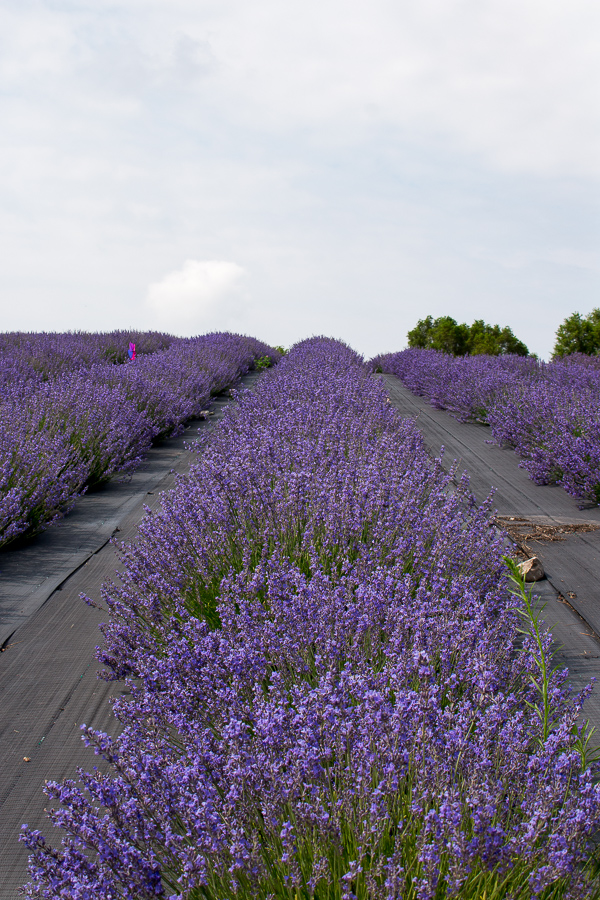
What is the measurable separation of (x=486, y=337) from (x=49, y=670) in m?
22.9

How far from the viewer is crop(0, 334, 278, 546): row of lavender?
13.7 feet

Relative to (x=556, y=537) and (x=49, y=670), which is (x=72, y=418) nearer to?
(x=49, y=670)

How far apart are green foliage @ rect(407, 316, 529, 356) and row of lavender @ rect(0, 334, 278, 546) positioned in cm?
1526

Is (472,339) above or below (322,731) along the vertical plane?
above

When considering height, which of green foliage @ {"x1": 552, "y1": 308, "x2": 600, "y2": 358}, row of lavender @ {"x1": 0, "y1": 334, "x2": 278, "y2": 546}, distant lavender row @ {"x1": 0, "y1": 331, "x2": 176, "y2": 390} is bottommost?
row of lavender @ {"x1": 0, "y1": 334, "x2": 278, "y2": 546}

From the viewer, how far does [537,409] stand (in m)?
6.42

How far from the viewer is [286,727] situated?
1.42m

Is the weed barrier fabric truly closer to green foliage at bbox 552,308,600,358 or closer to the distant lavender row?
the distant lavender row

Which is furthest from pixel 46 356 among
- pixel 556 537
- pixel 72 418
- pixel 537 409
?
pixel 556 537

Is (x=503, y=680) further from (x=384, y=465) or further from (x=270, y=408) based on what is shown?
(x=270, y=408)

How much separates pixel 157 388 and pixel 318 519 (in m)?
4.95

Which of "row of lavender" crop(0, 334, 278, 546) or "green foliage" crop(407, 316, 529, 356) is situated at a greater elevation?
"green foliage" crop(407, 316, 529, 356)

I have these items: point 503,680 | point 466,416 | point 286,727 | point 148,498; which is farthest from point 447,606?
point 466,416

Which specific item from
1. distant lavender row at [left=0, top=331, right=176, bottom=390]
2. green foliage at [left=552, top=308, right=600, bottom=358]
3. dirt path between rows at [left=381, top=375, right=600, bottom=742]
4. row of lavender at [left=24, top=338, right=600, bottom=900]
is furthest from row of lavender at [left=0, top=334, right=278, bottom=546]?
green foliage at [left=552, top=308, right=600, bottom=358]
